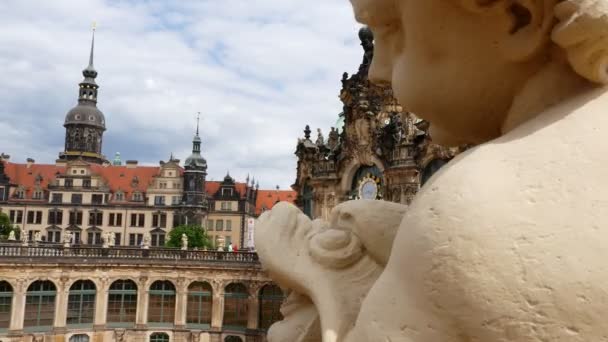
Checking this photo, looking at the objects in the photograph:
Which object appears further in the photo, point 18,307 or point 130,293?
point 130,293

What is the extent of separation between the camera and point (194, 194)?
6291cm

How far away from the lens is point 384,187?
83.8 feet

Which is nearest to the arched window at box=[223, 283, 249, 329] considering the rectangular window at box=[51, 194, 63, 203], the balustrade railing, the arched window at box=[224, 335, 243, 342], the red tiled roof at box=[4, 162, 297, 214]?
the arched window at box=[224, 335, 243, 342]

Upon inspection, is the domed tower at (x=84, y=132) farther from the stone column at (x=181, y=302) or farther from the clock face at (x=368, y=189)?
the clock face at (x=368, y=189)

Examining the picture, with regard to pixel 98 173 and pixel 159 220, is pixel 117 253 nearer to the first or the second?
pixel 159 220

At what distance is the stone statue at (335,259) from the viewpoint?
5.17ft

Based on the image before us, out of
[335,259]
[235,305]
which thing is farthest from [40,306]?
[335,259]

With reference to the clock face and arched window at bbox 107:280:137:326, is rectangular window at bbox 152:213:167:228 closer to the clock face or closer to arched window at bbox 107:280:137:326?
arched window at bbox 107:280:137:326

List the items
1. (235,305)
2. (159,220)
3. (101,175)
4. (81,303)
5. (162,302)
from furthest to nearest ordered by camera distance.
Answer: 1. (101,175)
2. (159,220)
3. (235,305)
4. (162,302)
5. (81,303)

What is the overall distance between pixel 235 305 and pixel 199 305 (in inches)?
77.2

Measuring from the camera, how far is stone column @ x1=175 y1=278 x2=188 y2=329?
102 feet

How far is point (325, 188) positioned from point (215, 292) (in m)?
8.71

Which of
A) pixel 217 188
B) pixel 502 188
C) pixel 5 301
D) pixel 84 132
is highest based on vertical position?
pixel 84 132

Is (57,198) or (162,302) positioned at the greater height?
(57,198)
